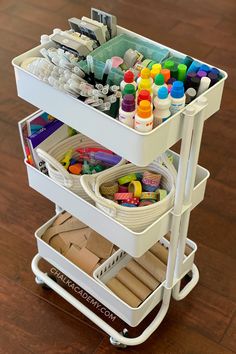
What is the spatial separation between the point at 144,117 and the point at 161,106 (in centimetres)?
6

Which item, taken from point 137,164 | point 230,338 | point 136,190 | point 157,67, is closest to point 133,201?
point 136,190

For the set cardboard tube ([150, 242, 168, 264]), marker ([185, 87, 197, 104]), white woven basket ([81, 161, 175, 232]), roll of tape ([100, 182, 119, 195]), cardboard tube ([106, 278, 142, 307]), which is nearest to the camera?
marker ([185, 87, 197, 104])

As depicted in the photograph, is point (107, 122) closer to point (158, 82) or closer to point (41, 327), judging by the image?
point (158, 82)

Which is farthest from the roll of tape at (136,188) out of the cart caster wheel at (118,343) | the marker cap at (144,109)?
the cart caster wheel at (118,343)

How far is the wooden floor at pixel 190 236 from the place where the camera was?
1684 millimetres

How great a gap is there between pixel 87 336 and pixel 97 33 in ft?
2.92

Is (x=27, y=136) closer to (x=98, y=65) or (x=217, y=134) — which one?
(x=98, y=65)

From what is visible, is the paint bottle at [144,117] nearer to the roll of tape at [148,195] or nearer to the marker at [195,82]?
the marker at [195,82]

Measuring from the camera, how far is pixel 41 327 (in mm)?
1709

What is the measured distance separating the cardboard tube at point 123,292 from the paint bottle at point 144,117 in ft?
2.06

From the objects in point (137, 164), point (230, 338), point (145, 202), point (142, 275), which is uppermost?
Answer: point (137, 164)

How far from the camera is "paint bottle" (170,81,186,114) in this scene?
3.89ft

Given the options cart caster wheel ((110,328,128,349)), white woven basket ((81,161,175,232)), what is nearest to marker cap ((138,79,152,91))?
white woven basket ((81,161,175,232))

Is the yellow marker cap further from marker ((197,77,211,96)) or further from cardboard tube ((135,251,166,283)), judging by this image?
cardboard tube ((135,251,166,283))
